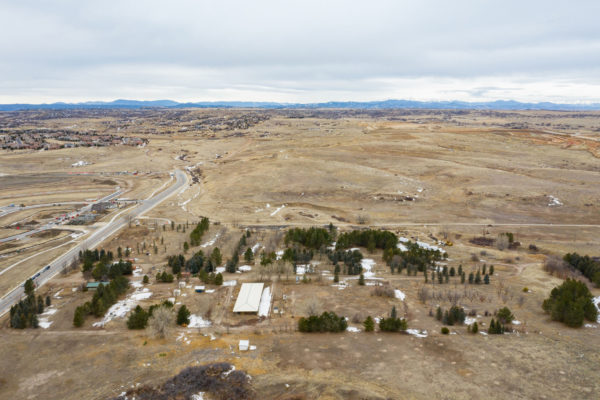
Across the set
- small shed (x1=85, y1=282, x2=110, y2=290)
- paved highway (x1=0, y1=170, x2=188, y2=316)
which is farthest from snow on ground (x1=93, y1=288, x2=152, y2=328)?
paved highway (x1=0, y1=170, x2=188, y2=316)

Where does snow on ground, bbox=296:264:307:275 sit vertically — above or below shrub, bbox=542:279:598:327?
below

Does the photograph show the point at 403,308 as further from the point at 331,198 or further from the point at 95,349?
the point at 331,198

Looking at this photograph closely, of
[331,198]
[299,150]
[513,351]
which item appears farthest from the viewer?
[299,150]

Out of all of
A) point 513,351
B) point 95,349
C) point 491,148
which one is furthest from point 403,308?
point 491,148

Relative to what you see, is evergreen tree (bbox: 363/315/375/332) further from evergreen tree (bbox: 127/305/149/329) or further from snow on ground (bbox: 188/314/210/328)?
evergreen tree (bbox: 127/305/149/329)

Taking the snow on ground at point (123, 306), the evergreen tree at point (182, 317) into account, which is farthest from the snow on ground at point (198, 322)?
the snow on ground at point (123, 306)

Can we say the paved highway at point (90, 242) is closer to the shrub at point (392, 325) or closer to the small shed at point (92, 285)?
the small shed at point (92, 285)

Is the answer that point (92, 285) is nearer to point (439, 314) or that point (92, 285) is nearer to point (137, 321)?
point (137, 321)
